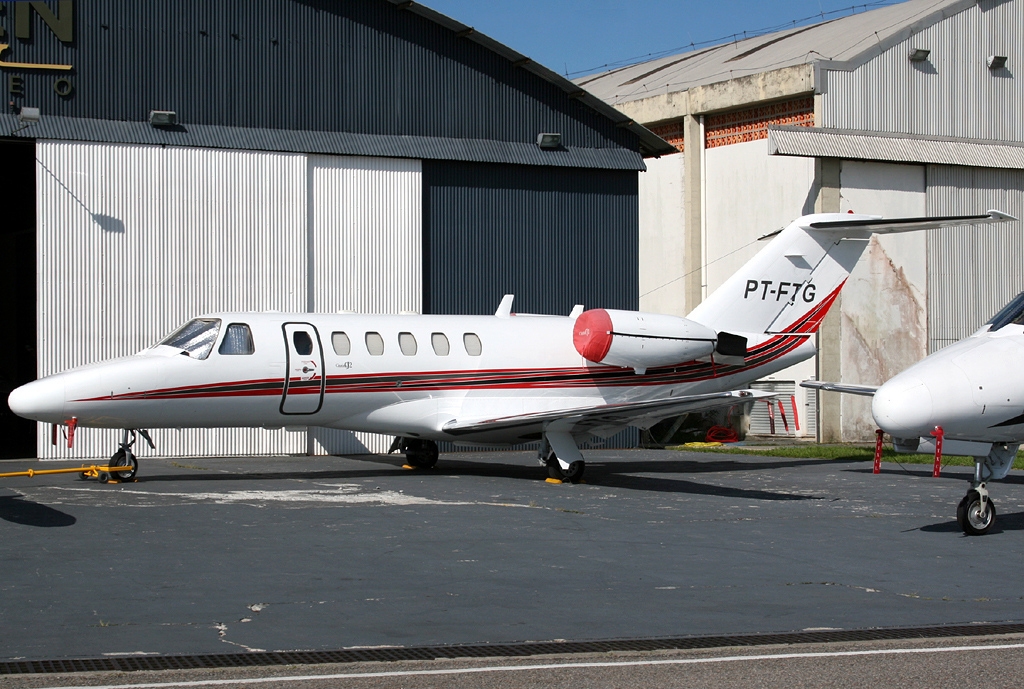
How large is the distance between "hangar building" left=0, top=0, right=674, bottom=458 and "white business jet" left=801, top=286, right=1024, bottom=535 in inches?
582

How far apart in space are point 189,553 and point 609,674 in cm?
535

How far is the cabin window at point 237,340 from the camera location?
56.5 ft

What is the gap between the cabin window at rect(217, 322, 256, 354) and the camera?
56.5 ft

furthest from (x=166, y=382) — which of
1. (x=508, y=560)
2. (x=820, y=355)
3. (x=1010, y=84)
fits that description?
(x=1010, y=84)

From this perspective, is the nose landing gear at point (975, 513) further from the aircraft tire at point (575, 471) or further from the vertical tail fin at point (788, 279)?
the vertical tail fin at point (788, 279)

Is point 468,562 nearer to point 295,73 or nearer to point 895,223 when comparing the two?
point 895,223

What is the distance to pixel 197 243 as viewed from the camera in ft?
77.5

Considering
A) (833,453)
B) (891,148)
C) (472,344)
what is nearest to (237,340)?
(472,344)

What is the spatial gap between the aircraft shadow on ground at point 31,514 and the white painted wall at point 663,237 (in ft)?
71.1

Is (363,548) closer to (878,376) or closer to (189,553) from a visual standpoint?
(189,553)

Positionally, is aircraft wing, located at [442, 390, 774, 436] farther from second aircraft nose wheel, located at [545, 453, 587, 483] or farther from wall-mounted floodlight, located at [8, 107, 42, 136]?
wall-mounted floodlight, located at [8, 107, 42, 136]

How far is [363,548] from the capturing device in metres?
11.4

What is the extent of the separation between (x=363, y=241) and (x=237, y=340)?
8.10 m

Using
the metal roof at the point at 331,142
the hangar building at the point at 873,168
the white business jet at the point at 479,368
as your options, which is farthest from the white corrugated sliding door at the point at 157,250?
the hangar building at the point at 873,168
